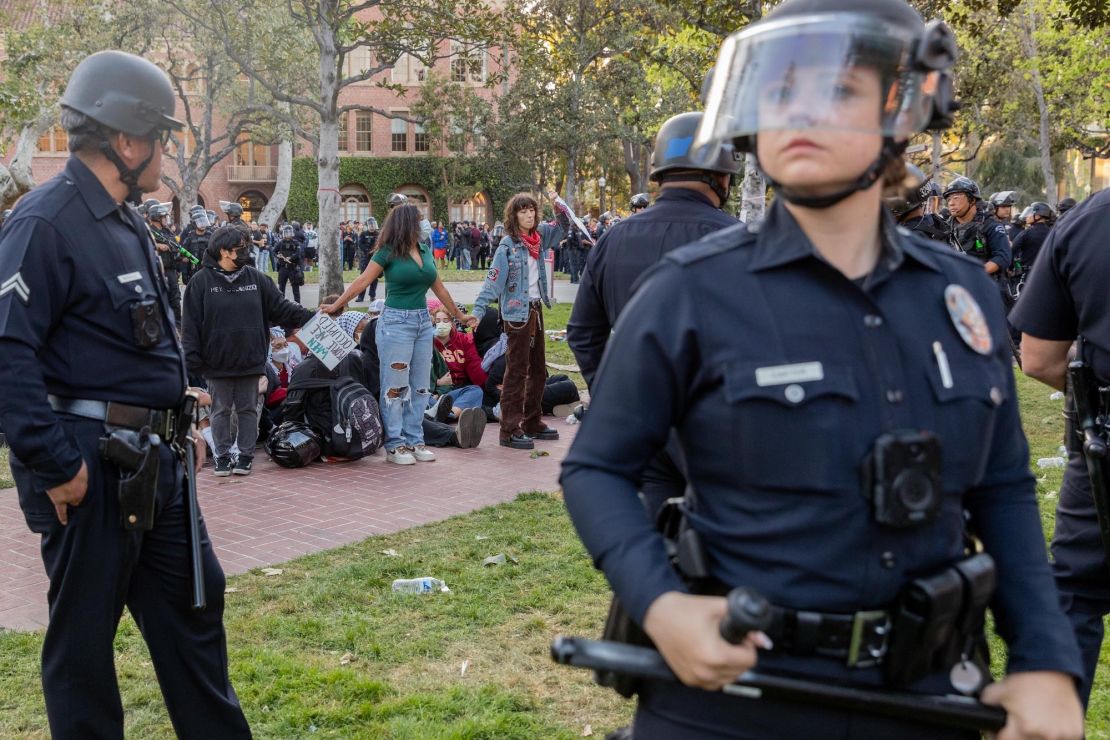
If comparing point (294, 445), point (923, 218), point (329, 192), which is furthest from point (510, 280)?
point (329, 192)

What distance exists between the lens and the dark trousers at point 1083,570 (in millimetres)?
3205

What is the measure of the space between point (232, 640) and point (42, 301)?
2425 millimetres

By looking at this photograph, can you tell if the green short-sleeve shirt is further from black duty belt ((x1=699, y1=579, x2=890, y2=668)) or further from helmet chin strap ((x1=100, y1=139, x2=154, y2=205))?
black duty belt ((x1=699, y1=579, x2=890, y2=668))

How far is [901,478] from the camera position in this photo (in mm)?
1638

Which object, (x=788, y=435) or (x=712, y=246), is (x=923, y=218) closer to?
(x=712, y=246)

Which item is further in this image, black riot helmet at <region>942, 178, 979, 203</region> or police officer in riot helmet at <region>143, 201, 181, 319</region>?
police officer in riot helmet at <region>143, 201, 181, 319</region>

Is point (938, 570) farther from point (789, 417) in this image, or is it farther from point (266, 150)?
point (266, 150)

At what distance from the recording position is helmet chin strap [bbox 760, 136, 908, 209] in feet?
5.70

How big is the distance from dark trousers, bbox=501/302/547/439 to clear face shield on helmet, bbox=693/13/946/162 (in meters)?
7.61

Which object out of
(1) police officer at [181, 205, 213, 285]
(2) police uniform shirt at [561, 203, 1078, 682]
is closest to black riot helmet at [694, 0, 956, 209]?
(2) police uniform shirt at [561, 203, 1078, 682]

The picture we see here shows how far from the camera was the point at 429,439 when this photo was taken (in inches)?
384

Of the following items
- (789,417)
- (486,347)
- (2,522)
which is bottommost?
(2,522)

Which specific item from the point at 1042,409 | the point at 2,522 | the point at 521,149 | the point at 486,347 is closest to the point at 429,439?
the point at 486,347

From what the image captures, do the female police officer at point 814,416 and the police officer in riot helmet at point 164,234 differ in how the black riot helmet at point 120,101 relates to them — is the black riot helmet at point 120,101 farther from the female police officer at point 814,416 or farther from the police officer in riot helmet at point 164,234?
the police officer in riot helmet at point 164,234
